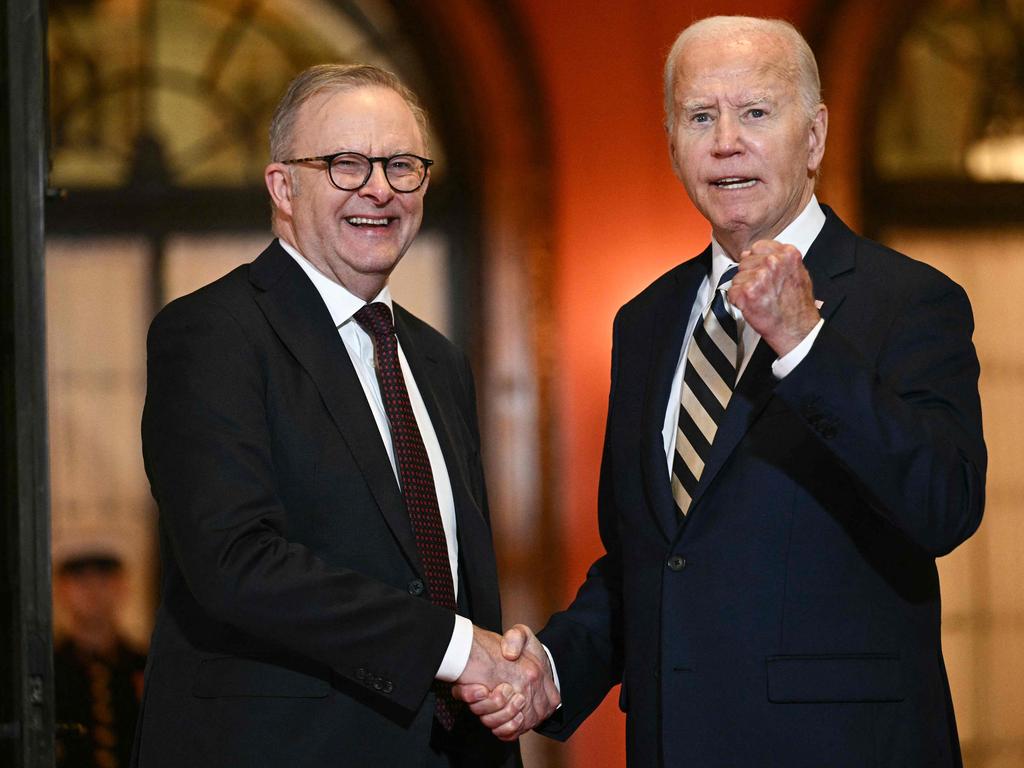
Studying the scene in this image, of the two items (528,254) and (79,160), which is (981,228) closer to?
(528,254)

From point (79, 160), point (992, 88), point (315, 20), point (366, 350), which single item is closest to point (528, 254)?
point (315, 20)

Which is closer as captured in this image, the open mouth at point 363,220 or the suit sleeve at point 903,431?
the suit sleeve at point 903,431

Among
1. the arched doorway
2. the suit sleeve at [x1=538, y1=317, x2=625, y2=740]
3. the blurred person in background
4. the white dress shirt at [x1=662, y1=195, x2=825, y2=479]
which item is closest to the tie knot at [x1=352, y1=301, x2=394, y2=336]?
the suit sleeve at [x1=538, y1=317, x2=625, y2=740]

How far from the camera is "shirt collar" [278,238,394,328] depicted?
225 centimetres

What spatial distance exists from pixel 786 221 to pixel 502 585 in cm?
238

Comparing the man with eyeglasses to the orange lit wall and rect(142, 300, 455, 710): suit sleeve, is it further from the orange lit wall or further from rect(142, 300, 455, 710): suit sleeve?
the orange lit wall

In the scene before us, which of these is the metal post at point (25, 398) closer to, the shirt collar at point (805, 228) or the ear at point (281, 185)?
the ear at point (281, 185)

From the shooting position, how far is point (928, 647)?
1.93 meters

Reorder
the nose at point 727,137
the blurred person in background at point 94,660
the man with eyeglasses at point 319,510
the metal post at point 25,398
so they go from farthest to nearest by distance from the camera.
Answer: the blurred person in background at point 94,660, the metal post at point 25,398, the nose at point 727,137, the man with eyeglasses at point 319,510

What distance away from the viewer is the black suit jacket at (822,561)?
183cm

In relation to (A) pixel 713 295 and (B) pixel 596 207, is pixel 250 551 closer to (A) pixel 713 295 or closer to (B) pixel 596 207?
(A) pixel 713 295

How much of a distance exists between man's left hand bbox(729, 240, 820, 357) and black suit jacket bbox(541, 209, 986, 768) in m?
0.04

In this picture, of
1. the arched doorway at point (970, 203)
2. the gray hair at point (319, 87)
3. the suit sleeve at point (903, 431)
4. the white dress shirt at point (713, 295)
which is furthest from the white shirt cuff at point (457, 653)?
the arched doorway at point (970, 203)

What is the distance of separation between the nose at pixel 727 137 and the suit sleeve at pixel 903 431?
41cm
